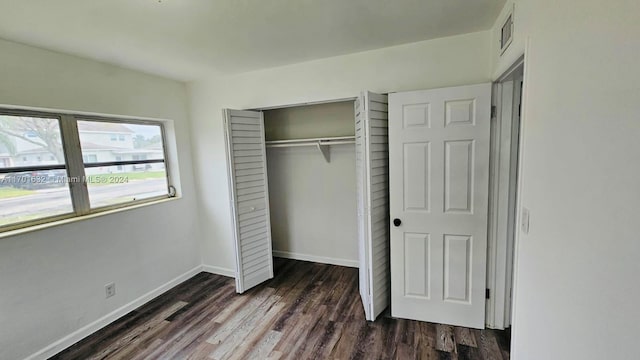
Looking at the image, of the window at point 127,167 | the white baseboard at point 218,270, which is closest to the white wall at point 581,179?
the white baseboard at point 218,270

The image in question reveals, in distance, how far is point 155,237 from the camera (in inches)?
118

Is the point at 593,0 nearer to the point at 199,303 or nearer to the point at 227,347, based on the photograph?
the point at 227,347

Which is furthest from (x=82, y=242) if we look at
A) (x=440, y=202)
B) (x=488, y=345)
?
(x=488, y=345)

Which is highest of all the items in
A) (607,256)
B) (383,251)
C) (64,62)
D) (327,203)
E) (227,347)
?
(64,62)

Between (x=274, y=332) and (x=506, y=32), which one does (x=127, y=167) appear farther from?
(x=506, y=32)

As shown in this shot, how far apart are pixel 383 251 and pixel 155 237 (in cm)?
249

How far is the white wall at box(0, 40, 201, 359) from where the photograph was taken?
6.55 feet

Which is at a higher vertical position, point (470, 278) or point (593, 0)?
point (593, 0)

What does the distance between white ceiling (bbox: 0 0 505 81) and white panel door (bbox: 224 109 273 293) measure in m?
0.72

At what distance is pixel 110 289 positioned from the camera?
2588mm

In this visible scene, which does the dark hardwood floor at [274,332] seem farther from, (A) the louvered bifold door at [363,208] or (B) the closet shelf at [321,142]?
(B) the closet shelf at [321,142]

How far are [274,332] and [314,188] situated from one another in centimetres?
179

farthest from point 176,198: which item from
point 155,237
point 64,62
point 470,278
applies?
point 470,278

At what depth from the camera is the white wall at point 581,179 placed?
0.69m
